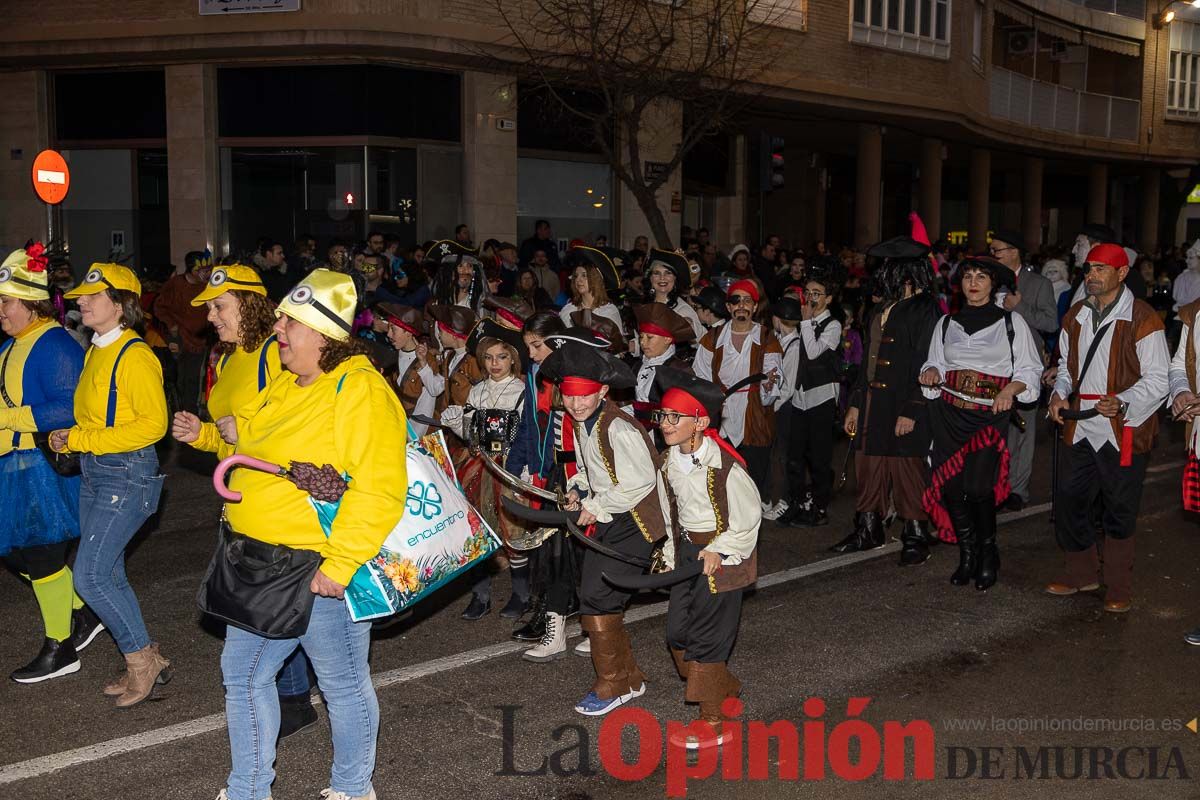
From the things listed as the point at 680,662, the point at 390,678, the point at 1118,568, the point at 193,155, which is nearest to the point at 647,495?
the point at 680,662

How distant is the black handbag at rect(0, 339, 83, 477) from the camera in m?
5.62

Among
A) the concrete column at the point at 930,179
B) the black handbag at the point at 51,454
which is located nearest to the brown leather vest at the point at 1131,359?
A: the black handbag at the point at 51,454

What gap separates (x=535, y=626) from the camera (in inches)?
261

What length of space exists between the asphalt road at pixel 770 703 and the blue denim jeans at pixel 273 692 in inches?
19.9

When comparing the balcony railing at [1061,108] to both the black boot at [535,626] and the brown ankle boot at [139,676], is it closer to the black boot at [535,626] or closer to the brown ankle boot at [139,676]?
the black boot at [535,626]

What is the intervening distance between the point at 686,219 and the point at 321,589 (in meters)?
23.0

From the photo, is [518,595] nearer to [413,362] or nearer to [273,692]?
[413,362]

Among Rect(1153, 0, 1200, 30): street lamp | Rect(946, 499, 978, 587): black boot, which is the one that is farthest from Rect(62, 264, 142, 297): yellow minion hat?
Rect(1153, 0, 1200, 30): street lamp

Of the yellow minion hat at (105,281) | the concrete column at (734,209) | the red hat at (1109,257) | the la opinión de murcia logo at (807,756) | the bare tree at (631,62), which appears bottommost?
the la opinión de murcia logo at (807,756)

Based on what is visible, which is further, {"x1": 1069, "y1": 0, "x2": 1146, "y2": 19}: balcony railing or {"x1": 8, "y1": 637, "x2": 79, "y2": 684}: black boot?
{"x1": 1069, "y1": 0, "x2": 1146, "y2": 19}: balcony railing

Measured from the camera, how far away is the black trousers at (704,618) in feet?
17.0

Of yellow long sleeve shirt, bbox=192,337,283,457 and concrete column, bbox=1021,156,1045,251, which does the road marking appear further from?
concrete column, bbox=1021,156,1045,251

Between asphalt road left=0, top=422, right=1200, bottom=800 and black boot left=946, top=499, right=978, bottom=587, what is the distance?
0.45 feet

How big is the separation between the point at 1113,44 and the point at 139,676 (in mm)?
42080
